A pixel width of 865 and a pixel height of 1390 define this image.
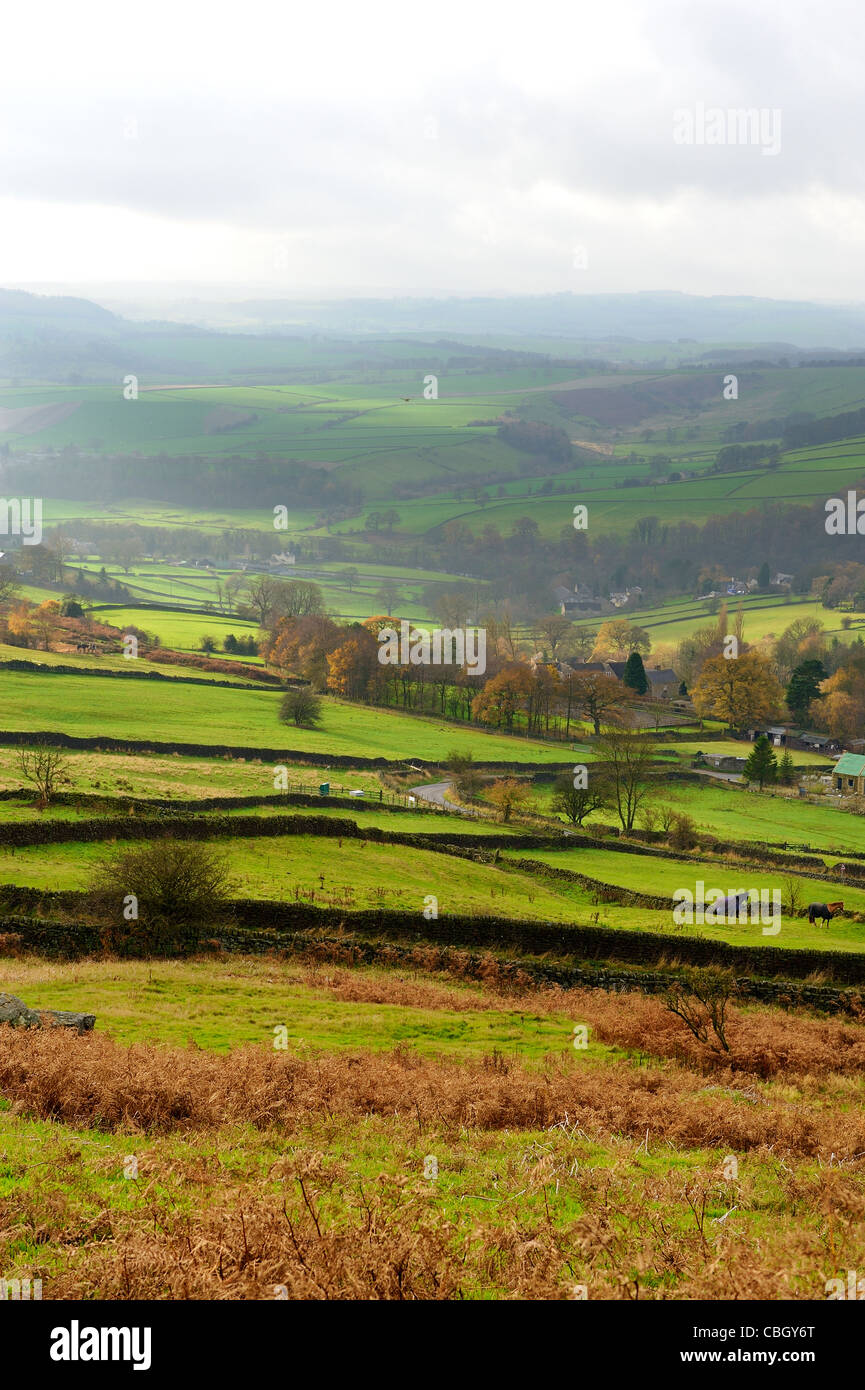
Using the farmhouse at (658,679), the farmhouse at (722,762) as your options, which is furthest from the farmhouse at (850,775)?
the farmhouse at (658,679)

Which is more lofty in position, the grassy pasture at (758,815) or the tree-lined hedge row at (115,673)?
the tree-lined hedge row at (115,673)

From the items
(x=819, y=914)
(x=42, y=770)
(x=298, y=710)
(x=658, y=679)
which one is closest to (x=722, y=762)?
(x=658, y=679)

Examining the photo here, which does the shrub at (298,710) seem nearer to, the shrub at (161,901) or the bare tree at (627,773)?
the bare tree at (627,773)

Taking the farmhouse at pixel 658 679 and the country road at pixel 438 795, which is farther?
the farmhouse at pixel 658 679

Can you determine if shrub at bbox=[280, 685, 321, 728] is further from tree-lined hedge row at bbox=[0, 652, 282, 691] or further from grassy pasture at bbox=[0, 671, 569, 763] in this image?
tree-lined hedge row at bbox=[0, 652, 282, 691]

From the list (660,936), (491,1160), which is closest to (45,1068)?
(491,1160)

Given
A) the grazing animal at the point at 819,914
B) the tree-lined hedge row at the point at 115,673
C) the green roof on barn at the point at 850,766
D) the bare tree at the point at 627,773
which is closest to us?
the grazing animal at the point at 819,914

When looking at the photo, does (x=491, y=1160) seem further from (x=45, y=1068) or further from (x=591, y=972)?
Answer: (x=591, y=972)
